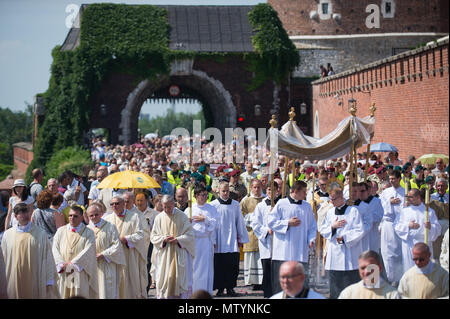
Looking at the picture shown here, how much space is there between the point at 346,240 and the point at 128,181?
382cm

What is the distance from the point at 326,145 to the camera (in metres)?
11.4

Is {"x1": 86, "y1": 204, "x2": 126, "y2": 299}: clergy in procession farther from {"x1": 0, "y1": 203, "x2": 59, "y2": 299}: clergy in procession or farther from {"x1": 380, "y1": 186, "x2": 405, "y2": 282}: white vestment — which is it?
{"x1": 380, "y1": 186, "x2": 405, "y2": 282}: white vestment

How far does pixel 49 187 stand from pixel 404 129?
50.2ft

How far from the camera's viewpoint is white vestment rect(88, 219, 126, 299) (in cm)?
948

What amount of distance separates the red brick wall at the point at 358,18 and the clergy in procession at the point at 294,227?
33.3 m

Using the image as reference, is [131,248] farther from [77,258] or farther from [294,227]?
[294,227]

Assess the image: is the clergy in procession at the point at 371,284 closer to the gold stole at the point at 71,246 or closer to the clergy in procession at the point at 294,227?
the clergy in procession at the point at 294,227

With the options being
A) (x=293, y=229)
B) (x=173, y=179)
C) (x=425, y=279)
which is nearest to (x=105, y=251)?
(x=293, y=229)

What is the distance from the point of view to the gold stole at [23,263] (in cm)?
888

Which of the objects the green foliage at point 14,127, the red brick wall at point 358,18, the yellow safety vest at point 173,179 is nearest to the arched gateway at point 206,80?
the red brick wall at point 358,18

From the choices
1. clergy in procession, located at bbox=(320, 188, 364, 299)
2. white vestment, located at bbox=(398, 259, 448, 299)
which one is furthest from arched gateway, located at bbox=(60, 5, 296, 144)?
white vestment, located at bbox=(398, 259, 448, 299)

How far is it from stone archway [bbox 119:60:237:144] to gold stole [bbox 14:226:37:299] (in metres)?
27.8
